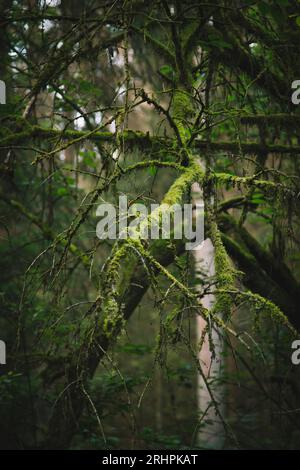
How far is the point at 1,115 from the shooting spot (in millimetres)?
4434

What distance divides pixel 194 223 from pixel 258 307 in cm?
257

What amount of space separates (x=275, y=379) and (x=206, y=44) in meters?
3.10

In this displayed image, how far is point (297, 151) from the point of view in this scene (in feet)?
13.3

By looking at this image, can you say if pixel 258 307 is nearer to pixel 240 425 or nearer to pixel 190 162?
pixel 190 162

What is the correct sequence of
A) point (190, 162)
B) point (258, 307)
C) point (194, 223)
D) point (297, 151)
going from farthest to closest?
point (194, 223)
point (297, 151)
point (190, 162)
point (258, 307)

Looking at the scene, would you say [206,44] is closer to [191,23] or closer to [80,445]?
[191,23]
